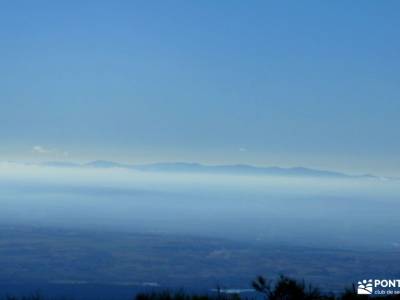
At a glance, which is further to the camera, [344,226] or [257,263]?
[344,226]

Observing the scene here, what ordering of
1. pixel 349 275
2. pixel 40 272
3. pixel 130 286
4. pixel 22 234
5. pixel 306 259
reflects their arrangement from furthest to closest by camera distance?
pixel 22 234
pixel 306 259
pixel 40 272
pixel 349 275
pixel 130 286

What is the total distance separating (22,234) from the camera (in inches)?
5748

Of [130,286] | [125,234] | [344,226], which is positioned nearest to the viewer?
[130,286]

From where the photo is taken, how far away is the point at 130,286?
48.0 metres

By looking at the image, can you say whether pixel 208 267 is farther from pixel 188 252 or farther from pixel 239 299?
pixel 239 299

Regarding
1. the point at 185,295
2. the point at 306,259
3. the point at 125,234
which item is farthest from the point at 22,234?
the point at 185,295

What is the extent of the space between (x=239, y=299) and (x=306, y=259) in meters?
75.6

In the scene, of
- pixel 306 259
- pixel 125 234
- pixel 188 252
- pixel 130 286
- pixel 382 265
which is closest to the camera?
pixel 130 286

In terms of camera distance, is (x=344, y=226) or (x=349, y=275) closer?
(x=349, y=275)

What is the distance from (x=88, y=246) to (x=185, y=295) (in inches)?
4219

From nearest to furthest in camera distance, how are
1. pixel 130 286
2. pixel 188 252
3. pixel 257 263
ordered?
pixel 130 286
pixel 257 263
pixel 188 252

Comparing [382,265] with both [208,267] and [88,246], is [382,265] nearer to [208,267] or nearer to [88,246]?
[208,267]

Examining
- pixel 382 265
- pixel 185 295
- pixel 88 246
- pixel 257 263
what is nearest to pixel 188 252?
pixel 88 246

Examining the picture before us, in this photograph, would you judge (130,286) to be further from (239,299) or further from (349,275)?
(239,299)
